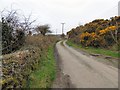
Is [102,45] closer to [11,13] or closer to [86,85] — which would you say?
[11,13]

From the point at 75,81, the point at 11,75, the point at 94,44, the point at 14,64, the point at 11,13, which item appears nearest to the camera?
the point at 11,75

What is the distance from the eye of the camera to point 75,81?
1236cm

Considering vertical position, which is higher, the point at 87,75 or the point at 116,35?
the point at 116,35

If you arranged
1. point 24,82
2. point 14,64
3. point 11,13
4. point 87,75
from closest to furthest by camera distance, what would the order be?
point 24,82 → point 14,64 → point 87,75 → point 11,13

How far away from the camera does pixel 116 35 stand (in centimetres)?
3322

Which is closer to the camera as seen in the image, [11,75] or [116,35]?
[11,75]

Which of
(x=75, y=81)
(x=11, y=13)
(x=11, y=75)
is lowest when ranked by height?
(x=75, y=81)

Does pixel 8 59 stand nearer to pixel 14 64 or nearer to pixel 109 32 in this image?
pixel 14 64

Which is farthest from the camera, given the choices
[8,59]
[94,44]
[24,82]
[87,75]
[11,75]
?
[94,44]

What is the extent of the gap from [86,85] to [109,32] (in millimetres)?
24607

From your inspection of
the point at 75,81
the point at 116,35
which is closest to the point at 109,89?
the point at 75,81

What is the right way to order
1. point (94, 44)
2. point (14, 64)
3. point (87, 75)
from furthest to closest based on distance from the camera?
point (94, 44) < point (87, 75) < point (14, 64)

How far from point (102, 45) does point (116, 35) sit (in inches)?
96.7

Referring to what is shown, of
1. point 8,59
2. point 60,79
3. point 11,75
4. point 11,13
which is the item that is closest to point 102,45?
point 11,13
